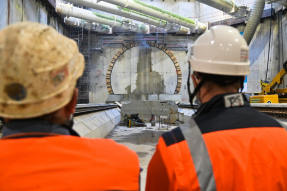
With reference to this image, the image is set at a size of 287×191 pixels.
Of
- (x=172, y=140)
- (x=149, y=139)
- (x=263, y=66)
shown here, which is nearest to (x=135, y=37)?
(x=263, y=66)

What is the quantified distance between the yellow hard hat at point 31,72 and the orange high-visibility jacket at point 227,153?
0.59m

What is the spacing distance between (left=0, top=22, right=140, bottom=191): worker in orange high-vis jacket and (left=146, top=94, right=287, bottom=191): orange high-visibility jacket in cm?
33

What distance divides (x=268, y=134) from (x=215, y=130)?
10.4 inches

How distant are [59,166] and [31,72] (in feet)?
1.08

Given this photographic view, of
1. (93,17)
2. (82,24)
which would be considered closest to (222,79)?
(93,17)

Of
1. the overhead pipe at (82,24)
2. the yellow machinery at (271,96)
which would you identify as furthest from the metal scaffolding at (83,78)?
the yellow machinery at (271,96)

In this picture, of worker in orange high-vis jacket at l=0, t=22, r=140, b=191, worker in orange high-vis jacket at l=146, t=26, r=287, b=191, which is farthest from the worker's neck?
worker in orange high-vis jacket at l=0, t=22, r=140, b=191

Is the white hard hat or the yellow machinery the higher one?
the white hard hat

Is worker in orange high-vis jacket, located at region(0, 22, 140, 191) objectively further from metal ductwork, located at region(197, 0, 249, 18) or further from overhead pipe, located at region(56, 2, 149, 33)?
overhead pipe, located at region(56, 2, 149, 33)

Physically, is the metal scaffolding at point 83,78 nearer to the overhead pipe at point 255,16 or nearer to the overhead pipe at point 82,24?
the overhead pipe at point 82,24

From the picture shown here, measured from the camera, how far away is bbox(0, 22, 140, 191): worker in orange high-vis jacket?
0.71 m

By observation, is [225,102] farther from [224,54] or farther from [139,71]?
[139,71]

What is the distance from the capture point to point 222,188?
1.03 m

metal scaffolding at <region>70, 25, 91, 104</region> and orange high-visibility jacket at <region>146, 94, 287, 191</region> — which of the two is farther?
metal scaffolding at <region>70, 25, 91, 104</region>
